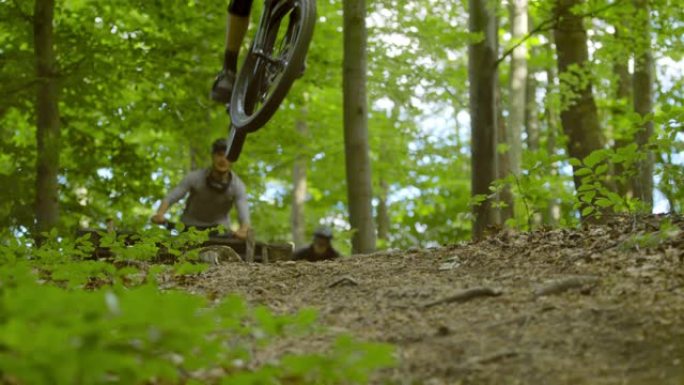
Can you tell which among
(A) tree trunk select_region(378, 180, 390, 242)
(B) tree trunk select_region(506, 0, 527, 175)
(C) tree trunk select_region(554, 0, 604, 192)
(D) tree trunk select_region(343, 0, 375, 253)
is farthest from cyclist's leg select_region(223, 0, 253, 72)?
(A) tree trunk select_region(378, 180, 390, 242)

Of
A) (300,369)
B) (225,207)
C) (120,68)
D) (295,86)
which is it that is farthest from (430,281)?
(295,86)

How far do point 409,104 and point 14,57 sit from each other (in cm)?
554

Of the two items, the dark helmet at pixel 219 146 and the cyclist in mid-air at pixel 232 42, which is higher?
the cyclist in mid-air at pixel 232 42

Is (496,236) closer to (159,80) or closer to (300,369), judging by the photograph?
(300,369)

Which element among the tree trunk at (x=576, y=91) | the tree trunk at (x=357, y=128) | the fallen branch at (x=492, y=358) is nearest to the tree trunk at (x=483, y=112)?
the tree trunk at (x=576, y=91)

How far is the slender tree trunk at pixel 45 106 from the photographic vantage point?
36.6 ft

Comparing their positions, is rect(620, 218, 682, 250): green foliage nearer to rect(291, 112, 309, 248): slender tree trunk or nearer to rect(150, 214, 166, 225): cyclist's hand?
rect(150, 214, 166, 225): cyclist's hand

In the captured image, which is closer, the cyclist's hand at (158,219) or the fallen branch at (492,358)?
the fallen branch at (492,358)

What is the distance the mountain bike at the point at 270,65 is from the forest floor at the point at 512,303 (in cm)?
120

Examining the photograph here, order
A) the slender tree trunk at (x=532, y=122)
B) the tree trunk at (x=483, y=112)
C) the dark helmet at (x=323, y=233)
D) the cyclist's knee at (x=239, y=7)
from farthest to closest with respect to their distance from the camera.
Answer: the slender tree trunk at (x=532, y=122)
the dark helmet at (x=323, y=233)
the tree trunk at (x=483, y=112)
the cyclist's knee at (x=239, y=7)

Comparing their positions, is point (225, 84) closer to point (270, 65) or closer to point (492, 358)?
point (270, 65)

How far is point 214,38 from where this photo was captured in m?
12.4

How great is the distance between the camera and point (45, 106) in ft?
37.3

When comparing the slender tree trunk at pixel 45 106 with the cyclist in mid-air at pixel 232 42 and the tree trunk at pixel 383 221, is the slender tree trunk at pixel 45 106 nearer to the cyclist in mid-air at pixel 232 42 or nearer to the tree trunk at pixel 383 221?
the cyclist in mid-air at pixel 232 42
